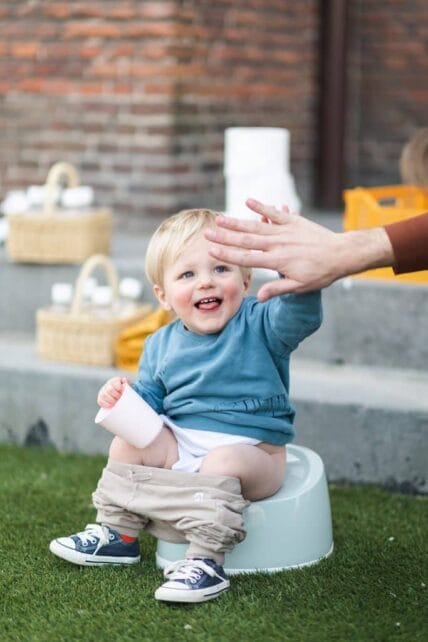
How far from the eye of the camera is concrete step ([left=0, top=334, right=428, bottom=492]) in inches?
145

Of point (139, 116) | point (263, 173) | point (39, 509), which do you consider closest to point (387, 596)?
point (39, 509)

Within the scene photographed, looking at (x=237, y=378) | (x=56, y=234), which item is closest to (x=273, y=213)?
(x=237, y=378)

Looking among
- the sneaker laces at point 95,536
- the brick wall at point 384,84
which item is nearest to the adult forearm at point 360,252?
the sneaker laces at point 95,536

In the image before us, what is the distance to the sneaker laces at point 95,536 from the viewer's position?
300cm

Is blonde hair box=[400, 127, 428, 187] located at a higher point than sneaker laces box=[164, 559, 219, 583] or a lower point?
higher

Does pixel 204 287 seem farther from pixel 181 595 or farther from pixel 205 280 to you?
pixel 181 595

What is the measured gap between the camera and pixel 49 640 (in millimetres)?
2584

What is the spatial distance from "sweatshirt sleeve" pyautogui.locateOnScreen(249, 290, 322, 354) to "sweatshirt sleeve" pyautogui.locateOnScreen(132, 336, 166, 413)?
32 centimetres

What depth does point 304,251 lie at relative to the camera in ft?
8.02

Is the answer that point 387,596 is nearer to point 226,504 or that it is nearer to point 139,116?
point 226,504

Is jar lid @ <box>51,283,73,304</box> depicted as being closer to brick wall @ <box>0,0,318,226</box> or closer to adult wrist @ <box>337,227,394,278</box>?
brick wall @ <box>0,0,318,226</box>

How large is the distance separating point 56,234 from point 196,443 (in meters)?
1.87

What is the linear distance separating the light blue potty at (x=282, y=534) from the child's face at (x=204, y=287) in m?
0.44

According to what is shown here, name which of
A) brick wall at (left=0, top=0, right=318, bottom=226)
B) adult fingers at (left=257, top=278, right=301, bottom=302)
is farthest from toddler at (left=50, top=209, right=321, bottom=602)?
brick wall at (left=0, top=0, right=318, bottom=226)
